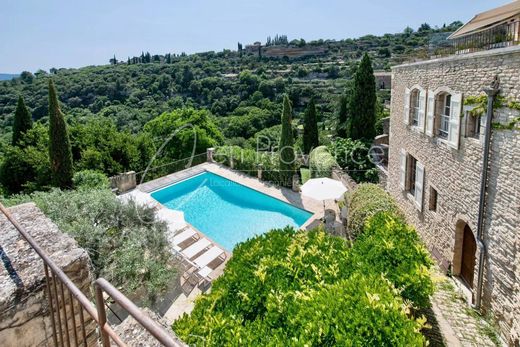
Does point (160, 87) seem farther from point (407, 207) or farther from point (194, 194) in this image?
point (407, 207)

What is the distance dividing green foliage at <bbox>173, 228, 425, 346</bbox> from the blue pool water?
6.88m

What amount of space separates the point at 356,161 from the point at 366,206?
7.93 metres

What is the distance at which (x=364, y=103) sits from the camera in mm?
20172

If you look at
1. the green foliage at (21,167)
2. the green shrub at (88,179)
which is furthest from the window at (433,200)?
the green foliage at (21,167)

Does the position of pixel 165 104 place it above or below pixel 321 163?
above

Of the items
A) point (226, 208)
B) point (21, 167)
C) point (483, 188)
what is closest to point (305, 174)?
point (226, 208)

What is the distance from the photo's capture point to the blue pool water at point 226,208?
540 inches

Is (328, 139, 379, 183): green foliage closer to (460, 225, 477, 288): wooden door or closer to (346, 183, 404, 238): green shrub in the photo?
(346, 183, 404, 238): green shrub

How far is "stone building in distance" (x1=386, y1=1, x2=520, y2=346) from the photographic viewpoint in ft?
19.4

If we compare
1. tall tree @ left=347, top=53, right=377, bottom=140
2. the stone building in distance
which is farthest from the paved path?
tall tree @ left=347, top=53, right=377, bottom=140

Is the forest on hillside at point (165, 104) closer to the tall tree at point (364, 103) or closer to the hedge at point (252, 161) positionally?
the tall tree at point (364, 103)

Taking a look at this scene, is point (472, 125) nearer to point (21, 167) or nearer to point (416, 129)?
point (416, 129)

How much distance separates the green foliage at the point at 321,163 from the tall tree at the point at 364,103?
4.32m

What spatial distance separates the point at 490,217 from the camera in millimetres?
6570
